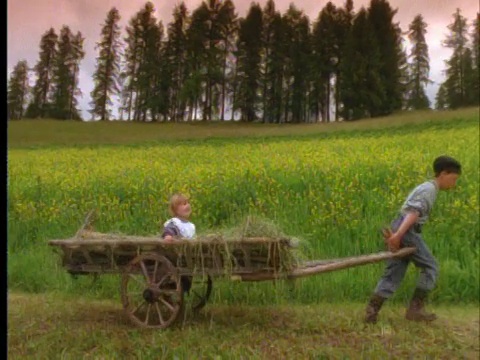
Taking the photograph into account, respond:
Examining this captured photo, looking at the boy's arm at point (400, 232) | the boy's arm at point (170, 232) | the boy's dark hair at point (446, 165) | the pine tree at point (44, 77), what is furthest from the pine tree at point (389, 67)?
the pine tree at point (44, 77)

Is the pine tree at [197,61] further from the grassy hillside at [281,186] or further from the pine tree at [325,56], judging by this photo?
the pine tree at [325,56]

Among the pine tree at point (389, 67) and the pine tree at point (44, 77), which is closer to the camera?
the pine tree at point (389, 67)

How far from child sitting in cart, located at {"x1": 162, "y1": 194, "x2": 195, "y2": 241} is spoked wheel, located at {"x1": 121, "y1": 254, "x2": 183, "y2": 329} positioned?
5.5 inches

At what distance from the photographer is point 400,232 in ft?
6.05

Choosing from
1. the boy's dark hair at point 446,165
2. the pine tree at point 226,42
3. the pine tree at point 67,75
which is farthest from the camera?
the pine tree at point 67,75

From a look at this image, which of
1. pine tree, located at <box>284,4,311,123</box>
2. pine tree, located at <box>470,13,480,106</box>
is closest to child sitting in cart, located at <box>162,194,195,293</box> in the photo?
pine tree, located at <box>284,4,311,123</box>

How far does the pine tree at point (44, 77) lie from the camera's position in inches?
86.4

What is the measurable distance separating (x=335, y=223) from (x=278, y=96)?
49 cm

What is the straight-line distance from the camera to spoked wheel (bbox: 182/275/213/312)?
221cm

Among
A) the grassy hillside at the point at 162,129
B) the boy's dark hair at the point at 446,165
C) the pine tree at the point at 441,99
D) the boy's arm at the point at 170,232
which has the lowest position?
the boy's arm at the point at 170,232

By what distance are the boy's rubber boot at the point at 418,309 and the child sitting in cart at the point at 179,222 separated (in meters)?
0.79

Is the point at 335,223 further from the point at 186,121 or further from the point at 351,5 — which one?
the point at 351,5

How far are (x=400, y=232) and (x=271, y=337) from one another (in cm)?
56

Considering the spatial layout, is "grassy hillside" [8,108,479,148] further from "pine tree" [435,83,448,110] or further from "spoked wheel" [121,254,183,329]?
"spoked wheel" [121,254,183,329]
